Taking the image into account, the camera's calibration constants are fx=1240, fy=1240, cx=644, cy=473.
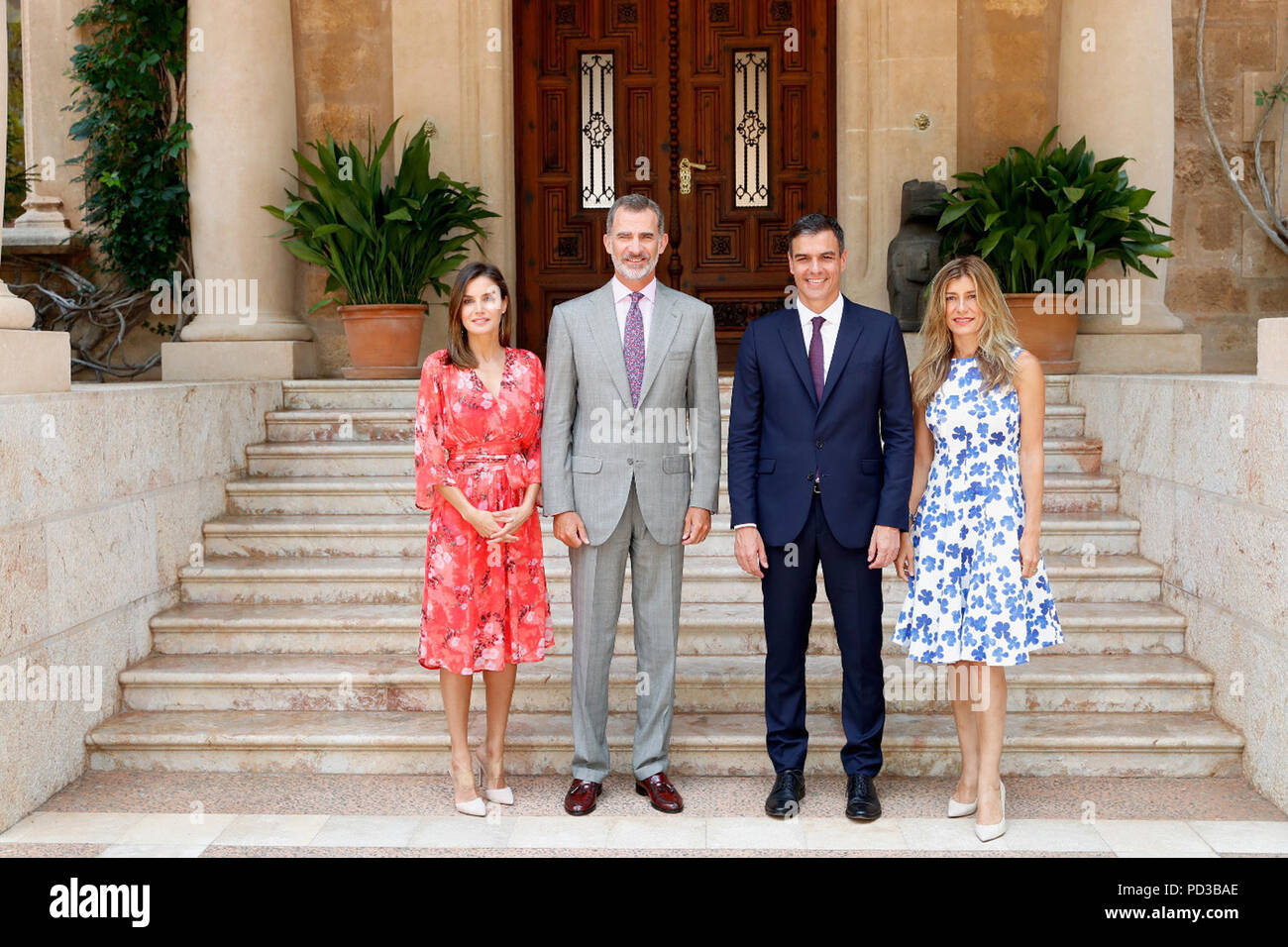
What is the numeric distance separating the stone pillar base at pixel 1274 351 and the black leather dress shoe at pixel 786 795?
2.02 meters

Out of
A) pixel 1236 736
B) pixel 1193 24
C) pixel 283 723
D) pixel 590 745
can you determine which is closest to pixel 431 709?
pixel 283 723

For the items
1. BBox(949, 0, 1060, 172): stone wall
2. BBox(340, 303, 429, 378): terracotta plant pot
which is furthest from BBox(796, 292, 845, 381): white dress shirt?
BBox(949, 0, 1060, 172): stone wall

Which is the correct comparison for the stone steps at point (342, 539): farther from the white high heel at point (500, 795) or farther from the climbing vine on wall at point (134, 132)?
the climbing vine on wall at point (134, 132)

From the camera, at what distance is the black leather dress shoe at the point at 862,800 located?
3.74 metres

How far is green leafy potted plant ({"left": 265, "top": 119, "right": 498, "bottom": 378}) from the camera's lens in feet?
21.8

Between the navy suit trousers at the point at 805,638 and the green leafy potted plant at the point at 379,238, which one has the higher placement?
the green leafy potted plant at the point at 379,238

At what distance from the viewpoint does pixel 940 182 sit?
7.15m

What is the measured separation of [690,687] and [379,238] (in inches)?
133

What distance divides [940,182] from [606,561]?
428 cm

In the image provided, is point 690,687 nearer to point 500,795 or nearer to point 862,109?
point 500,795

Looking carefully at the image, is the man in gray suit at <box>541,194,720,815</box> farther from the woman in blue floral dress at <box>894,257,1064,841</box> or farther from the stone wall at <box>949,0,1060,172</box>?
the stone wall at <box>949,0,1060,172</box>

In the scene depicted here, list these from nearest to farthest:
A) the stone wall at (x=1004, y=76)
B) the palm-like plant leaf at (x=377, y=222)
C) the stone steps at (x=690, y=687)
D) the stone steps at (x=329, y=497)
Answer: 1. the stone steps at (x=690, y=687)
2. the stone steps at (x=329, y=497)
3. the palm-like plant leaf at (x=377, y=222)
4. the stone wall at (x=1004, y=76)

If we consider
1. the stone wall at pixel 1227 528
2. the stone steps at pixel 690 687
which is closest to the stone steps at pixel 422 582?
the stone wall at pixel 1227 528

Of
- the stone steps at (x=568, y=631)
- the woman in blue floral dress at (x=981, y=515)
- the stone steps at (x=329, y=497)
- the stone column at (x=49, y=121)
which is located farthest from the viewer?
the stone column at (x=49, y=121)
